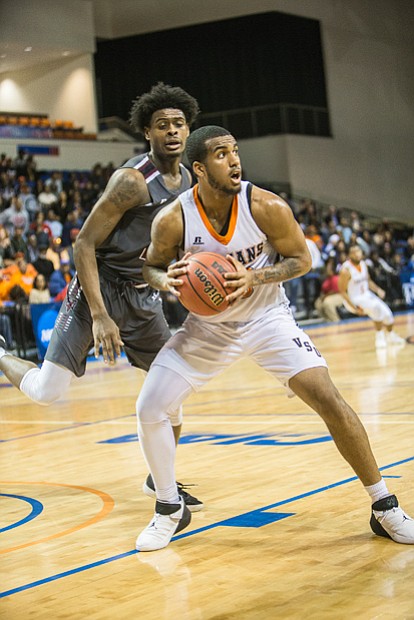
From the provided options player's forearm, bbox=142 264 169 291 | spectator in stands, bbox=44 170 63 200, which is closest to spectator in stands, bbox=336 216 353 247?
spectator in stands, bbox=44 170 63 200

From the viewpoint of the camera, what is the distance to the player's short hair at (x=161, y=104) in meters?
5.16

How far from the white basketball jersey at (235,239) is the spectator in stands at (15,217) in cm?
1406

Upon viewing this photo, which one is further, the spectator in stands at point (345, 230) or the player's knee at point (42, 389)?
the spectator in stands at point (345, 230)

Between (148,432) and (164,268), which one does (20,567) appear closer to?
(148,432)

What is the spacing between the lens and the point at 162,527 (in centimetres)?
450

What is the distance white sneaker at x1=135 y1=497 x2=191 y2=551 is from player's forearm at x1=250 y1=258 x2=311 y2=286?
113 cm

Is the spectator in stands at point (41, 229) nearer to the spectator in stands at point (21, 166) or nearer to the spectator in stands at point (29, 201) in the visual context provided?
the spectator in stands at point (29, 201)

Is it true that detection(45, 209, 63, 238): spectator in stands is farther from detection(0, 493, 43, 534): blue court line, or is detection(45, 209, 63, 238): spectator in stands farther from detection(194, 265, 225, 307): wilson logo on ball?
detection(194, 265, 225, 307): wilson logo on ball

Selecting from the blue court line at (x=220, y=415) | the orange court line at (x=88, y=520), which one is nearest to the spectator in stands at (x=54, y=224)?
the blue court line at (x=220, y=415)

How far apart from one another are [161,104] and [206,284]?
4.63 ft

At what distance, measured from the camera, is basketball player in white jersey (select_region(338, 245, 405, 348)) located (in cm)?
1466

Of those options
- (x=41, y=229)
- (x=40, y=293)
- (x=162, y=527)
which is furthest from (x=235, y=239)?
(x=41, y=229)

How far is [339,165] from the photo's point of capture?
29.6 metres

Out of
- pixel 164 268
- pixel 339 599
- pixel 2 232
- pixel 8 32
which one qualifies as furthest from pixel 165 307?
pixel 339 599
